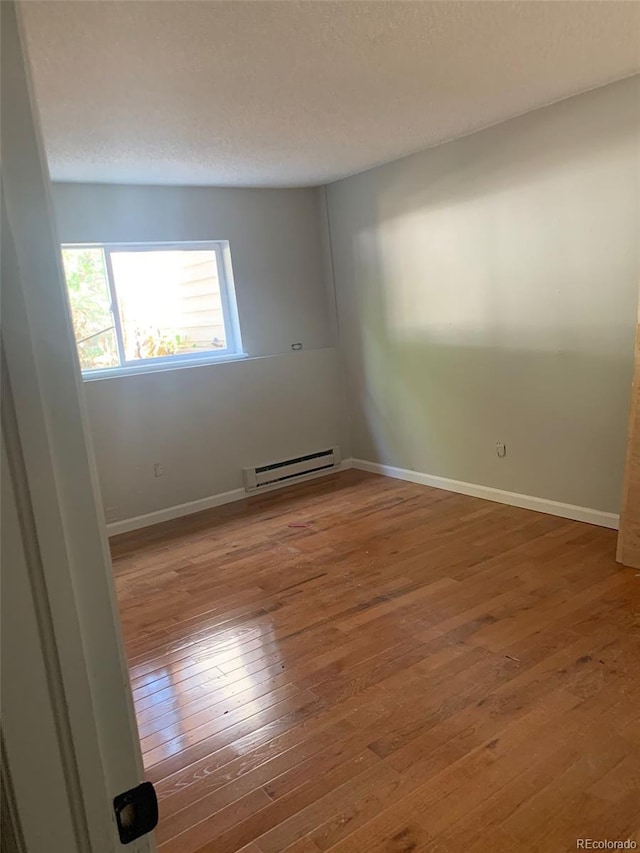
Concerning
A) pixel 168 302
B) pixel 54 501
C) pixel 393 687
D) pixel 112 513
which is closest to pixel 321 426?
pixel 168 302

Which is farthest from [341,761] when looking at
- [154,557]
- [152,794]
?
[154,557]

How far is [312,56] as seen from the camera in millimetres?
2352

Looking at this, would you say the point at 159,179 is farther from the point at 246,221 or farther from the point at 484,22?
A: the point at 484,22

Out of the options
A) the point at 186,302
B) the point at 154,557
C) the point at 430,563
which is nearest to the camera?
the point at 430,563

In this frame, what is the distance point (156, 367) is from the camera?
4559 millimetres

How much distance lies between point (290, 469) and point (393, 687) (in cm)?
292

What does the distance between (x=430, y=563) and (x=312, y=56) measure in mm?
2451

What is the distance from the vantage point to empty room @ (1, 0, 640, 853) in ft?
2.06

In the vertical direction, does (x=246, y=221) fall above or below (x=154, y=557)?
above

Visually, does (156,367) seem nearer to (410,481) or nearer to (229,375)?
(229,375)

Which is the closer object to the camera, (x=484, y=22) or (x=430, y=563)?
(x=484, y=22)

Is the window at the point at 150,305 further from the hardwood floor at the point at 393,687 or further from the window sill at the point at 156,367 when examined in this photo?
the hardwood floor at the point at 393,687

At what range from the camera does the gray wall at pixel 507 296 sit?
10.9ft

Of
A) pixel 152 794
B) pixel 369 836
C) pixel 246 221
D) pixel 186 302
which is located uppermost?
pixel 246 221
